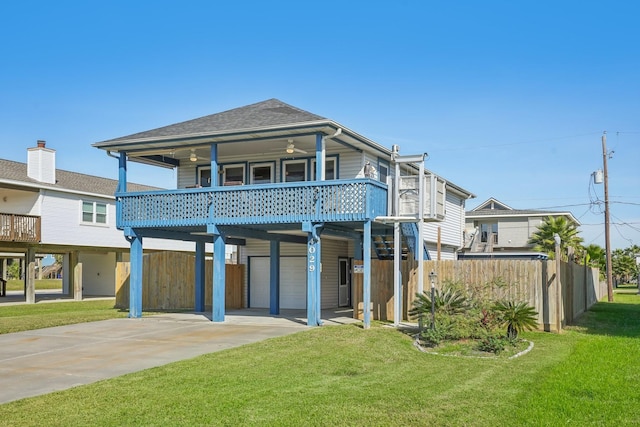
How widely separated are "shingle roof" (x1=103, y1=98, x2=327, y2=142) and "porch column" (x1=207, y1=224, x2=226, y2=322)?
3.05m

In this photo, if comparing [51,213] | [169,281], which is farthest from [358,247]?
[51,213]

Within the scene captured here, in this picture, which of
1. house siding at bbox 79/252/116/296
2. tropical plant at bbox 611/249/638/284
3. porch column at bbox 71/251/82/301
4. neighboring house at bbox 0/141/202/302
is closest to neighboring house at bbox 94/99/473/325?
neighboring house at bbox 0/141/202/302

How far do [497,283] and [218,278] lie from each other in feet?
26.1

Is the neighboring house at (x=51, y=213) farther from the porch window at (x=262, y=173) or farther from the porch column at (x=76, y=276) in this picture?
the porch window at (x=262, y=173)

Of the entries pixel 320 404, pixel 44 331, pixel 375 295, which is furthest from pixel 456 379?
pixel 44 331

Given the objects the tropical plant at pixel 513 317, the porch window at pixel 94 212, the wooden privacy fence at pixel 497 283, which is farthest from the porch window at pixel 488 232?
the tropical plant at pixel 513 317

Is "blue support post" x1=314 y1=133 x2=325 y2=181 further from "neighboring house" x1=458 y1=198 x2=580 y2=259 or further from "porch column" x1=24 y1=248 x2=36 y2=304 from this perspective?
"neighboring house" x1=458 y1=198 x2=580 y2=259

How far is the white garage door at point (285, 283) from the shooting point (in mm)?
24953

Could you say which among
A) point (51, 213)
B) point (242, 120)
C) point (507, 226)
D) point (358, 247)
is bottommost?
point (358, 247)

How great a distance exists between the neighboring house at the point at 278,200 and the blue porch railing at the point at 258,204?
3 cm

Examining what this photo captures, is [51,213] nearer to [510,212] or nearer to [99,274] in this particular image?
[99,274]

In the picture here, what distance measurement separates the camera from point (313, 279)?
60.6ft

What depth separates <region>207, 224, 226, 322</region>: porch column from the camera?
774 inches

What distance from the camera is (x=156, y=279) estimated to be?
26031mm
